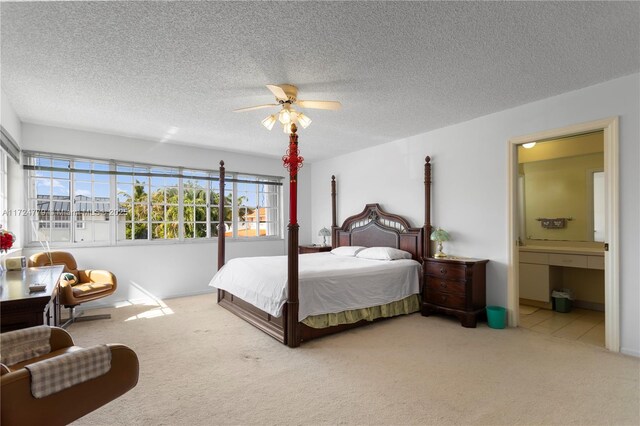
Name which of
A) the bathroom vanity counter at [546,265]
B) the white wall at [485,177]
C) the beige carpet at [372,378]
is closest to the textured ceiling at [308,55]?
the white wall at [485,177]

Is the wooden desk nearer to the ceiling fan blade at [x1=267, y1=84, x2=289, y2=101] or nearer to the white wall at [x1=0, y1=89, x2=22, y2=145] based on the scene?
the ceiling fan blade at [x1=267, y1=84, x2=289, y2=101]

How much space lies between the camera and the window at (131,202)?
4.38m

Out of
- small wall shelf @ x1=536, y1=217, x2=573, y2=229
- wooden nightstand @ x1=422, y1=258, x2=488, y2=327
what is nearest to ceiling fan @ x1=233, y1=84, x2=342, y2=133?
wooden nightstand @ x1=422, y1=258, x2=488, y2=327

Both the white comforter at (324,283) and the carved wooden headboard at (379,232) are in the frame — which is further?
A: the carved wooden headboard at (379,232)

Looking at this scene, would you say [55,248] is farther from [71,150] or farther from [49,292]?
[49,292]

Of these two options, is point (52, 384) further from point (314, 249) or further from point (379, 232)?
point (314, 249)

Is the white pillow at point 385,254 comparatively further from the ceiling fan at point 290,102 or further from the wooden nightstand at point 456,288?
the ceiling fan at point 290,102

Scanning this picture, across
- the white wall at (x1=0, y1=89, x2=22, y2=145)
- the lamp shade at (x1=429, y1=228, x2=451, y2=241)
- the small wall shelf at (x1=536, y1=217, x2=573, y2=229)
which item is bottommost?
the lamp shade at (x1=429, y1=228, x2=451, y2=241)

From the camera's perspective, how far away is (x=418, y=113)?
3.84 meters

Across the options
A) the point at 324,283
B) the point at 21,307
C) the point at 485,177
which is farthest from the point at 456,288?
the point at 21,307

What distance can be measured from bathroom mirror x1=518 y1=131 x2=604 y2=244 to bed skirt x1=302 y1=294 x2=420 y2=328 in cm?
242

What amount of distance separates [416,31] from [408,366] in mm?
2573

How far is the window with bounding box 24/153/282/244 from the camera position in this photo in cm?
438

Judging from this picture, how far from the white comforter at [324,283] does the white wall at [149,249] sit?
1.04m
